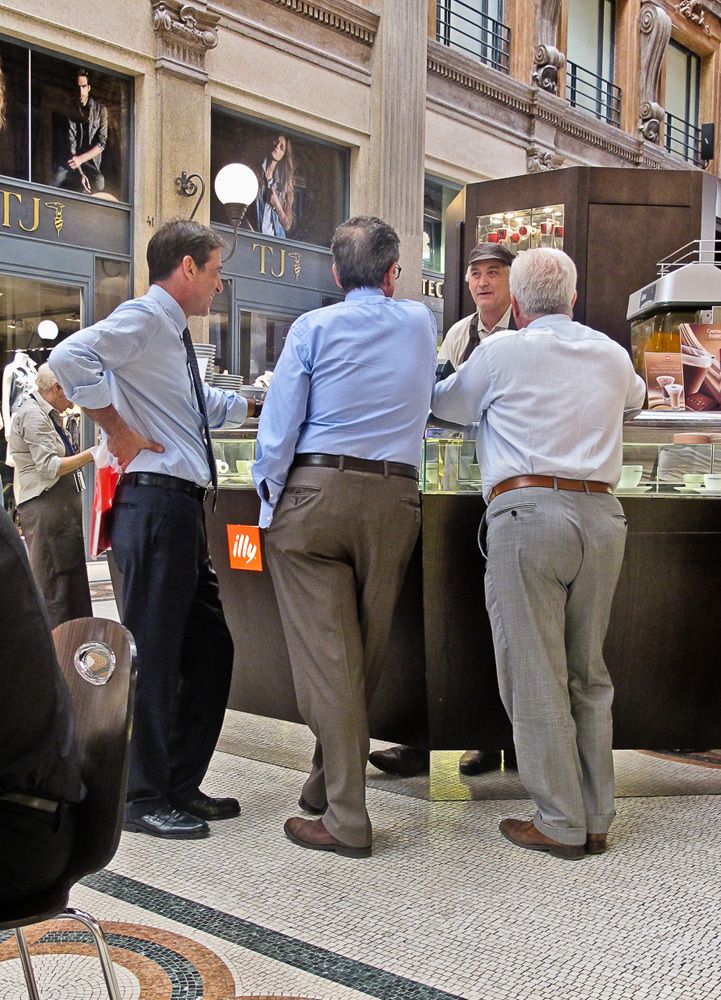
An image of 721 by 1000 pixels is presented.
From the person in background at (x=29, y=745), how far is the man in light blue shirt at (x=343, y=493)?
1625mm

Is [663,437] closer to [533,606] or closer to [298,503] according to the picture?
[533,606]

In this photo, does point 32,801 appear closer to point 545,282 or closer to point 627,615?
point 545,282

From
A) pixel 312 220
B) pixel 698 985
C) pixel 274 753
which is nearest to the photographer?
pixel 698 985

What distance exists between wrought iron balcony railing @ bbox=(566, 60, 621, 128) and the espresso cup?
15541 millimetres

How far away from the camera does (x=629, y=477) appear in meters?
3.69

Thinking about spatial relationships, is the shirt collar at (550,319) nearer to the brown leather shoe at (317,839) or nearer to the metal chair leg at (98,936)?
the brown leather shoe at (317,839)

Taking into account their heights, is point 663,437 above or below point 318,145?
below

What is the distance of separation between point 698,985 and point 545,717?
97 centimetres

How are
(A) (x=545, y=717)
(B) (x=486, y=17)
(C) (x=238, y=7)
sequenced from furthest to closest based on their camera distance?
(B) (x=486, y=17) → (C) (x=238, y=7) → (A) (x=545, y=717)

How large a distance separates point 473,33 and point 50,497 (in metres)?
12.8

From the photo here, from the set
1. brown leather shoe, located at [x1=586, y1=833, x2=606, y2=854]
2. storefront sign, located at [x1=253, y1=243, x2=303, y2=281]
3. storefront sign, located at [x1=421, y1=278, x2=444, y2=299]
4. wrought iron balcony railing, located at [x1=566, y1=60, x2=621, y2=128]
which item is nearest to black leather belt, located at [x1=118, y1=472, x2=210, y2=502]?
brown leather shoe, located at [x1=586, y1=833, x2=606, y2=854]

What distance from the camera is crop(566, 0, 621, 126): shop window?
18234mm

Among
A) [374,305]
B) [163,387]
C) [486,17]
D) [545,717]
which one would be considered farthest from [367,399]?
[486,17]

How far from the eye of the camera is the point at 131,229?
10.8 m
